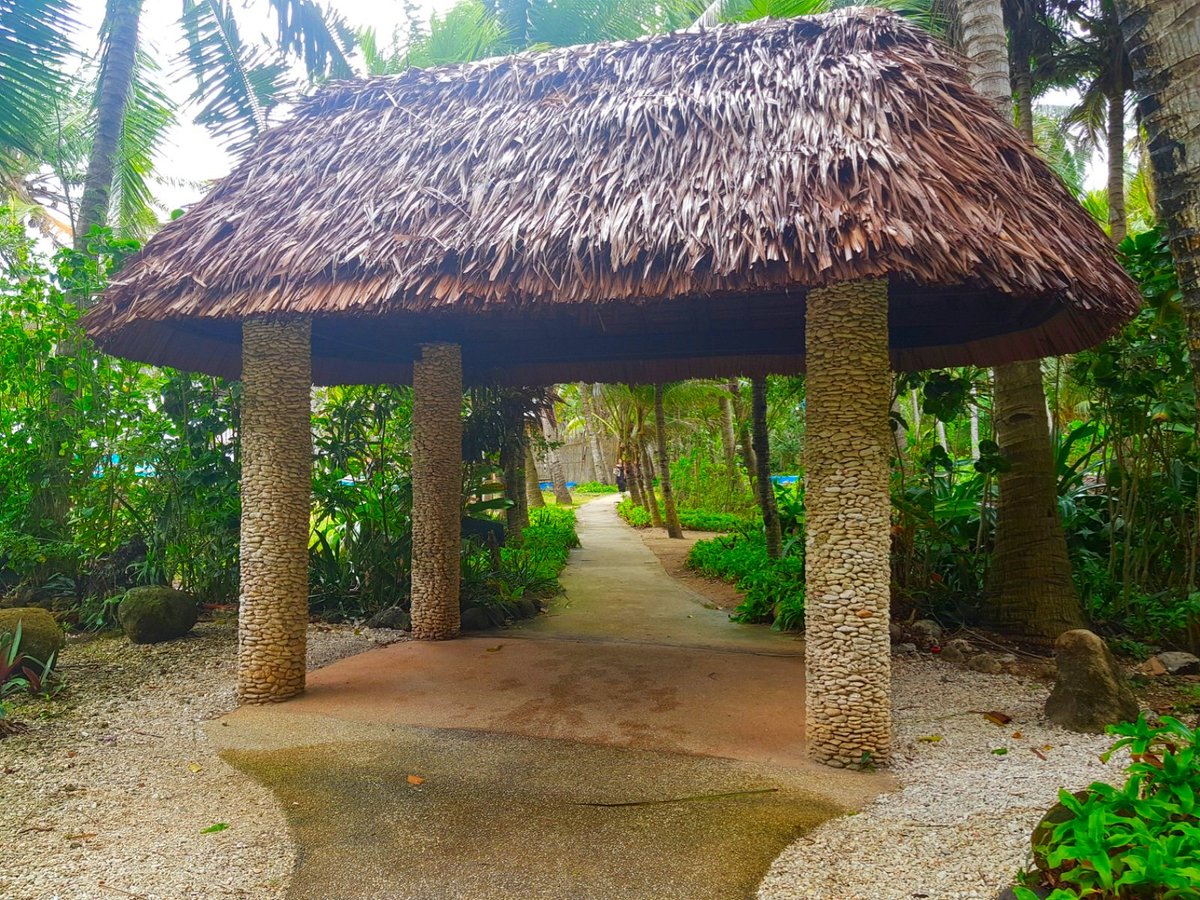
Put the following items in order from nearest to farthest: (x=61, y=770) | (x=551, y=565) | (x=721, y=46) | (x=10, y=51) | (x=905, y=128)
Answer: (x=61, y=770)
(x=905, y=128)
(x=721, y=46)
(x=10, y=51)
(x=551, y=565)

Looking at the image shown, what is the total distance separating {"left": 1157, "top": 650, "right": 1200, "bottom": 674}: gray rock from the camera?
4633 mm

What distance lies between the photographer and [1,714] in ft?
12.2

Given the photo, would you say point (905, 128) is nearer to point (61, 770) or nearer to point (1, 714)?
point (61, 770)

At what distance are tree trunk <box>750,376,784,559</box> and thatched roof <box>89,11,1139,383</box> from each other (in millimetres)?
3329

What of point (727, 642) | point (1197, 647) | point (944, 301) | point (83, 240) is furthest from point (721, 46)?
point (83, 240)

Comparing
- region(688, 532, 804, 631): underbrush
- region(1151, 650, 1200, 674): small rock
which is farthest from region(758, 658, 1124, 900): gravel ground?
region(688, 532, 804, 631): underbrush

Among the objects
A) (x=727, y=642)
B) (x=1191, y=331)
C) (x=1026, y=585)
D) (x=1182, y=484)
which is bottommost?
(x=727, y=642)

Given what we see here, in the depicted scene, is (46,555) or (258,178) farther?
(46,555)

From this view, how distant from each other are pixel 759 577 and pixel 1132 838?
233 inches

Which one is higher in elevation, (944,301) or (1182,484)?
(944,301)

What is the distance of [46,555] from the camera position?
6.15 m

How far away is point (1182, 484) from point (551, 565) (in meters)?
7.04

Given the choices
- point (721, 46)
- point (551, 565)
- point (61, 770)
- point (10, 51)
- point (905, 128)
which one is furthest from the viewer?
point (551, 565)

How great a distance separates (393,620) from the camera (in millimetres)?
6473
